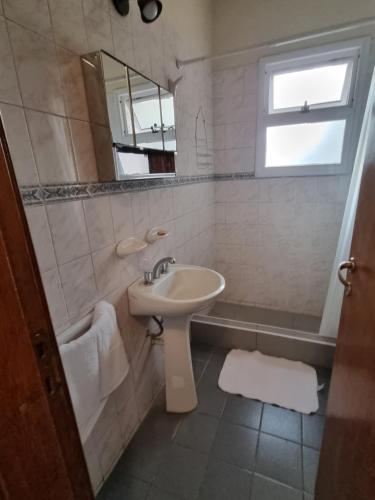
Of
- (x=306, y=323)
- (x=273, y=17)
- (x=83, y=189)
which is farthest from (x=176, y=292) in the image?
(x=273, y=17)

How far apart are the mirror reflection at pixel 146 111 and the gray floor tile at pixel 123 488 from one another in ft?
5.31

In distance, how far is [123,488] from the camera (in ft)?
3.71

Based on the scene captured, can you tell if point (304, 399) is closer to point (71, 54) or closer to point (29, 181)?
point (29, 181)

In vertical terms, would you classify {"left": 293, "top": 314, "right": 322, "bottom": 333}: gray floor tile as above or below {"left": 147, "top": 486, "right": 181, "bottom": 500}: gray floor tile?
below

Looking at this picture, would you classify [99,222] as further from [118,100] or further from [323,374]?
[323,374]

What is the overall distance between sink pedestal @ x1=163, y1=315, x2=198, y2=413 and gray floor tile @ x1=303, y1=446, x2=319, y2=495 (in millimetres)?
619

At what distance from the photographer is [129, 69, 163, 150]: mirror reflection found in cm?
115

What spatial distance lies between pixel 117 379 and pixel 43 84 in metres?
1.14

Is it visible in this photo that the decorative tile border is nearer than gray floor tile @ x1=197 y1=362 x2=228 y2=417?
Yes

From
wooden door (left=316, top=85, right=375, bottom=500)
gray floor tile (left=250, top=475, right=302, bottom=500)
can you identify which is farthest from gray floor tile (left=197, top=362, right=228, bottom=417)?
wooden door (left=316, top=85, right=375, bottom=500)

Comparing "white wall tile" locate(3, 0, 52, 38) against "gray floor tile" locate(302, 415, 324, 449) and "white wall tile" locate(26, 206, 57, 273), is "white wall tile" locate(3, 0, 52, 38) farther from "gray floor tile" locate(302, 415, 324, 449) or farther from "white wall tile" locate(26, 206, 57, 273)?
"gray floor tile" locate(302, 415, 324, 449)

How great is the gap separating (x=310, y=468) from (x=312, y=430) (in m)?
0.20

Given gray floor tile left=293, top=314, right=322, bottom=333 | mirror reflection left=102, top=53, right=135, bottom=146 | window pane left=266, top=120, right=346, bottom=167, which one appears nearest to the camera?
mirror reflection left=102, top=53, right=135, bottom=146

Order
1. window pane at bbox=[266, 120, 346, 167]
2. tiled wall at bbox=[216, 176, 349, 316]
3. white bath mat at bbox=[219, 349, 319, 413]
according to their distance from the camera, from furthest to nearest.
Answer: tiled wall at bbox=[216, 176, 349, 316], window pane at bbox=[266, 120, 346, 167], white bath mat at bbox=[219, 349, 319, 413]
